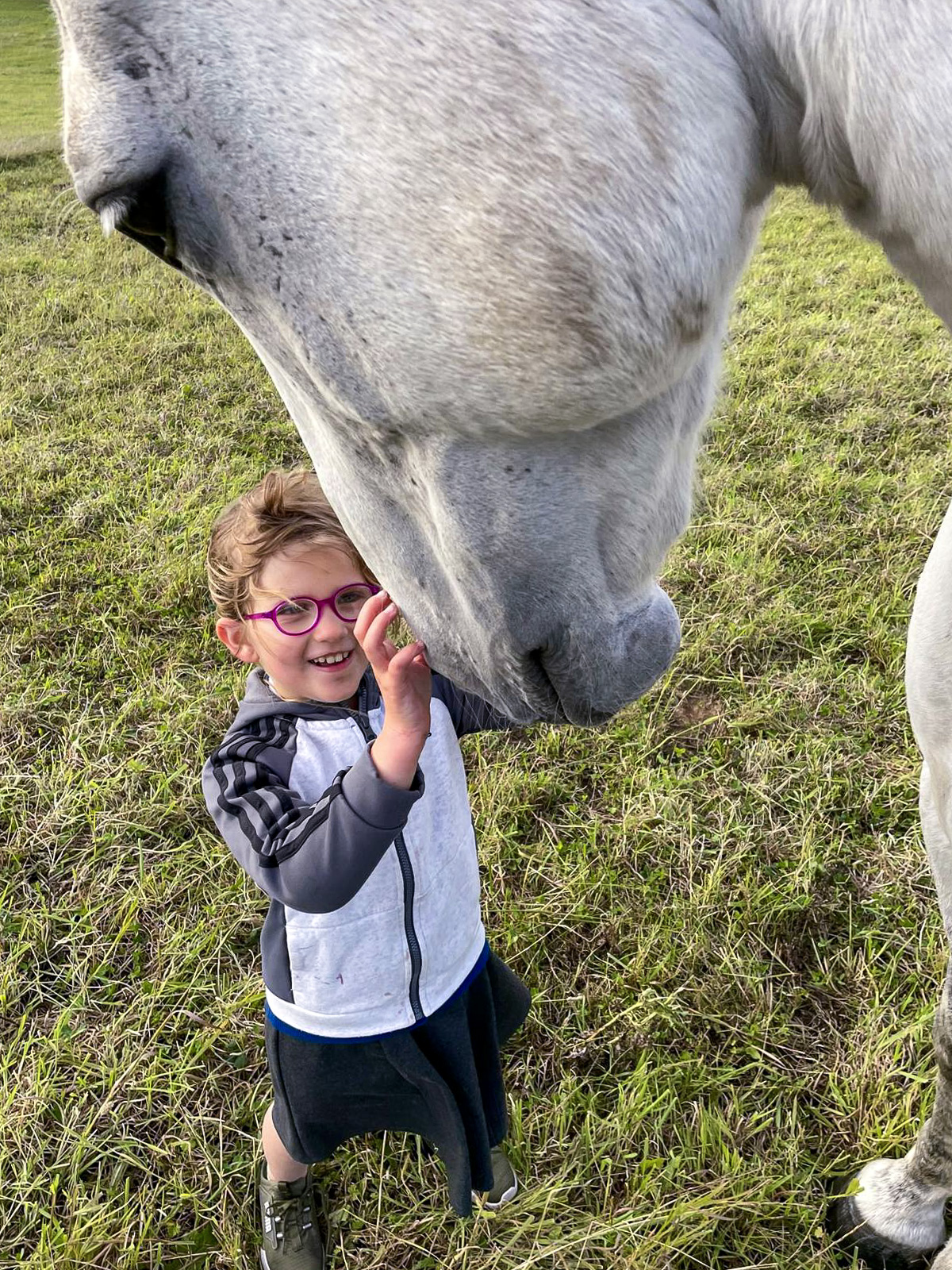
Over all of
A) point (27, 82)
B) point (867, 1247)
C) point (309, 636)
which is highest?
→ point (309, 636)

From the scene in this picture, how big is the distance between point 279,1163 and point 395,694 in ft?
3.19

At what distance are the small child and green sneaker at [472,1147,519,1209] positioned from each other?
5.1 inches

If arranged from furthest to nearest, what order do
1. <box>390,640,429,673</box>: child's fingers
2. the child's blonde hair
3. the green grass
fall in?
the green grass, the child's blonde hair, <box>390,640,429,673</box>: child's fingers

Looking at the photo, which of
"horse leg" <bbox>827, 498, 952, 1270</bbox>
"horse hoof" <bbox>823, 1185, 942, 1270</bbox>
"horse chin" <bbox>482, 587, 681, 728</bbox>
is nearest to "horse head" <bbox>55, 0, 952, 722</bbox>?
"horse chin" <bbox>482, 587, 681, 728</bbox>

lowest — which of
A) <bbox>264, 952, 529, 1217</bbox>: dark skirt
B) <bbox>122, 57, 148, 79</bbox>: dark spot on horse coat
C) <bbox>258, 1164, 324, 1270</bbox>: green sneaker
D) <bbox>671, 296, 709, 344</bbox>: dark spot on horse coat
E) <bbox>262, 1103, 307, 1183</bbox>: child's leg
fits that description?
<bbox>258, 1164, 324, 1270</bbox>: green sneaker

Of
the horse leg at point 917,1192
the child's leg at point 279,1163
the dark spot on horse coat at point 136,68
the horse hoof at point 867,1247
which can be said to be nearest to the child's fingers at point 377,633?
the dark spot on horse coat at point 136,68

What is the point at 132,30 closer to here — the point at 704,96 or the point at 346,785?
the point at 704,96

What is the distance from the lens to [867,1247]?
152cm

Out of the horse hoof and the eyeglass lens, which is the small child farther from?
the horse hoof

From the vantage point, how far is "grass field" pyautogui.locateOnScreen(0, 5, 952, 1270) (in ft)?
5.27

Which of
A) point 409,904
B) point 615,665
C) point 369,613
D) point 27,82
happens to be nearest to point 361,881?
point 409,904

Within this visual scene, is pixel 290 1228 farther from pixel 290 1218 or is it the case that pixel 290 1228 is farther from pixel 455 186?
pixel 455 186

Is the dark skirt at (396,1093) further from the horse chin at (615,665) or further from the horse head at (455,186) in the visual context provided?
the horse head at (455,186)

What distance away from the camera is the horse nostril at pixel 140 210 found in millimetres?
748
